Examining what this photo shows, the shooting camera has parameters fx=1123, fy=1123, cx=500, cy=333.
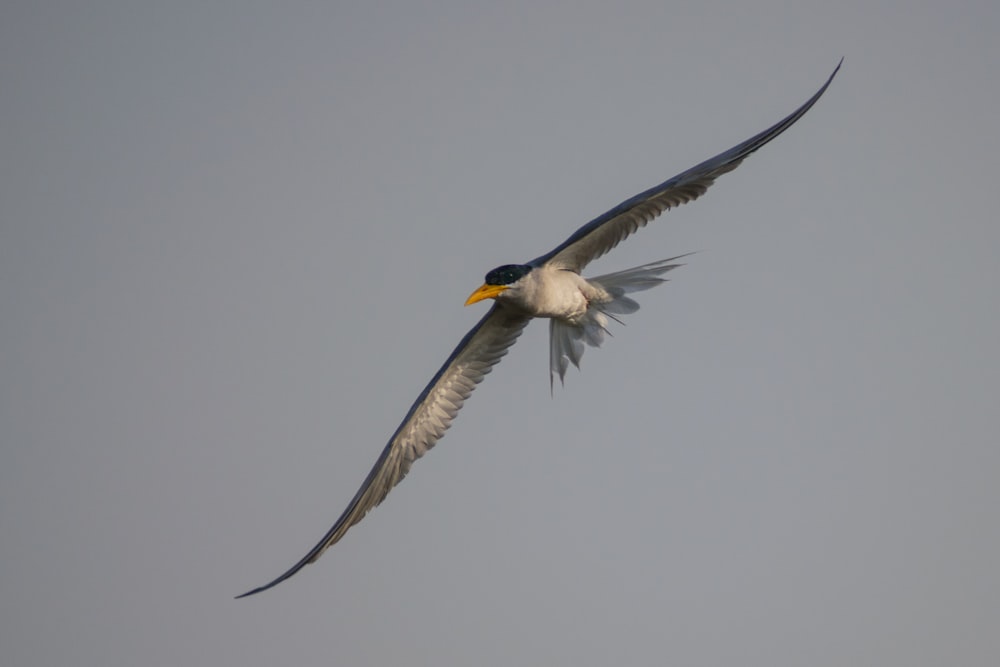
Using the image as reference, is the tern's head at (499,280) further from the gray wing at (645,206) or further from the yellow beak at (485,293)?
the gray wing at (645,206)

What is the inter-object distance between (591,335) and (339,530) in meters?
3.93

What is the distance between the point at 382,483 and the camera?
1461cm

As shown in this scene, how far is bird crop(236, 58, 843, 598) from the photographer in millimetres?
13102

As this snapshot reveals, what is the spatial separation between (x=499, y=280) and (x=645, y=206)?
2000 millimetres

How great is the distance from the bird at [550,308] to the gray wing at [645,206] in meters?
0.01

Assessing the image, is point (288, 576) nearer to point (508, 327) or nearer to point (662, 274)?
point (508, 327)

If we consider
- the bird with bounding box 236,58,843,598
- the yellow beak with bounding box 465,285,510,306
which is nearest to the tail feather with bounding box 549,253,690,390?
the bird with bounding box 236,58,843,598

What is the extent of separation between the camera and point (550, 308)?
1353 centimetres

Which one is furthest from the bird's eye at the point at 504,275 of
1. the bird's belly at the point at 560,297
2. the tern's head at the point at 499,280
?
the bird's belly at the point at 560,297

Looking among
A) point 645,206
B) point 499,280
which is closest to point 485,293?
point 499,280

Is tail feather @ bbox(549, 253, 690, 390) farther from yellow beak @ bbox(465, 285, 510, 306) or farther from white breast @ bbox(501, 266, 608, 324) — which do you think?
yellow beak @ bbox(465, 285, 510, 306)

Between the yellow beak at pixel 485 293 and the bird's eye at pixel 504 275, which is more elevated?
the bird's eye at pixel 504 275

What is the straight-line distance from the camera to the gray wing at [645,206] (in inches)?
508

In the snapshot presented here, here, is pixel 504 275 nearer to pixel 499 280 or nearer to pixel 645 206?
pixel 499 280
